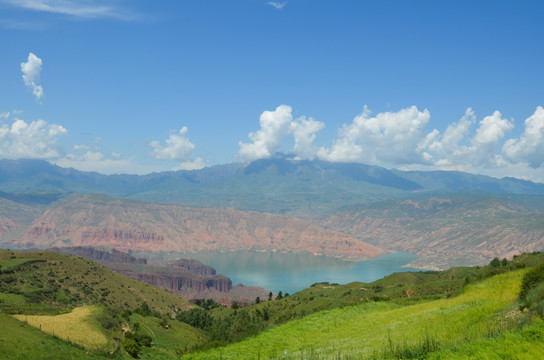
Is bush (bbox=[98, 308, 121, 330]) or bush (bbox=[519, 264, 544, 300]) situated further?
bush (bbox=[98, 308, 121, 330])

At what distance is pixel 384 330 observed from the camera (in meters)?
24.3

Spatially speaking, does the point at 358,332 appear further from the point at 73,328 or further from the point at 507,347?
the point at 73,328

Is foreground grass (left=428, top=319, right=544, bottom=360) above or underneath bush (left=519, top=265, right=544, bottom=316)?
underneath

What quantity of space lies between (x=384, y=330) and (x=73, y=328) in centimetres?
2492

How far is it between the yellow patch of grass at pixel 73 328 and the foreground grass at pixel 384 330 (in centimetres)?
1256

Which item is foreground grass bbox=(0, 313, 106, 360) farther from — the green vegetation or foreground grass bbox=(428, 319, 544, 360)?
foreground grass bbox=(428, 319, 544, 360)

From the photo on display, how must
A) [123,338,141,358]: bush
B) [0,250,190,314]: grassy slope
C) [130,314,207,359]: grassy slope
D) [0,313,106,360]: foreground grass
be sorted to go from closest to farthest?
[0,313,106,360]: foreground grass, [123,338,141,358]: bush, [130,314,207,359]: grassy slope, [0,250,190,314]: grassy slope

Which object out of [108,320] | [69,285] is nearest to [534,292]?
[108,320]

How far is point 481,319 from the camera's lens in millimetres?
19469

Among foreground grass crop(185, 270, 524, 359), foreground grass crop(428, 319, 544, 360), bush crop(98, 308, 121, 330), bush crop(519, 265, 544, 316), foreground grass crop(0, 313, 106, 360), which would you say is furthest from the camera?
bush crop(98, 308, 121, 330)

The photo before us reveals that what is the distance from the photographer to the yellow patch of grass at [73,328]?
3331cm

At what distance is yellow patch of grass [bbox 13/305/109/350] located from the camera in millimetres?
33312

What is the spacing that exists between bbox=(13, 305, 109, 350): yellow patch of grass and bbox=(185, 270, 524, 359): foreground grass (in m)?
12.6

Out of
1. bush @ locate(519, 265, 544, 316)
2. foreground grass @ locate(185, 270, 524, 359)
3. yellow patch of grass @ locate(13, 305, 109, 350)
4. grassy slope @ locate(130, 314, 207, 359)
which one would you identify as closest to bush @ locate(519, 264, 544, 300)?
bush @ locate(519, 265, 544, 316)
